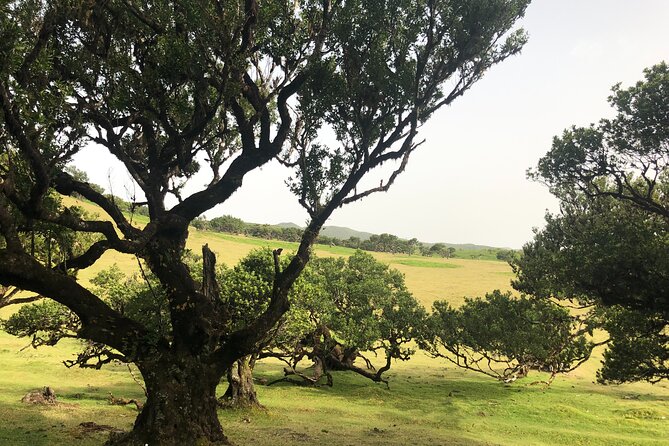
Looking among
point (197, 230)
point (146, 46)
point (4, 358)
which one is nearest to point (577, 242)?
point (146, 46)

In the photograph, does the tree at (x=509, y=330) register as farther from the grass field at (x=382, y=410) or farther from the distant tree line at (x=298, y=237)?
the distant tree line at (x=298, y=237)

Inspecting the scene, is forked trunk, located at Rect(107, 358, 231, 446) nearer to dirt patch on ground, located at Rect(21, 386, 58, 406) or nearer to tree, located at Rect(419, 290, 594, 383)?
dirt patch on ground, located at Rect(21, 386, 58, 406)

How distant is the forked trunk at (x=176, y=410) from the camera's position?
11578mm

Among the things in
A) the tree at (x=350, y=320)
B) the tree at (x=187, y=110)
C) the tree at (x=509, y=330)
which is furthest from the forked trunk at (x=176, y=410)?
the tree at (x=509, y=330)

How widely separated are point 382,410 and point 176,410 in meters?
14.5

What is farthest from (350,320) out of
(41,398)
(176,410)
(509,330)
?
(176,410)

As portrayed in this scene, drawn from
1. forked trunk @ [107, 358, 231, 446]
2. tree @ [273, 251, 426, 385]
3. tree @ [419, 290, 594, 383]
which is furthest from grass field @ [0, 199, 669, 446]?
tree @ [419, 290, 594, 383]

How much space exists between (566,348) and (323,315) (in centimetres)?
1671

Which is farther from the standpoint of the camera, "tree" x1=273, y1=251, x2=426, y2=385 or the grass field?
"tree" x1=273, y1=251, x2=426, y2=385

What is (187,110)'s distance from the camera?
46.3 feet

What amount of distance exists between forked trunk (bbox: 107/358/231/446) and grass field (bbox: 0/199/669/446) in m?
2.51

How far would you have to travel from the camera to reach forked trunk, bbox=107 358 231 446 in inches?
456

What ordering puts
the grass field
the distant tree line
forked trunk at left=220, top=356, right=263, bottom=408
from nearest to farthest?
the grass field < forked trunk at left=220, top=356, right=263, bottom=408 < the distant tree line

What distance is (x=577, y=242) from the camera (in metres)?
15.3
